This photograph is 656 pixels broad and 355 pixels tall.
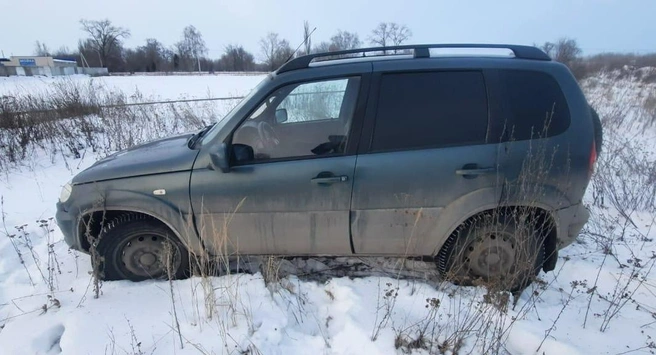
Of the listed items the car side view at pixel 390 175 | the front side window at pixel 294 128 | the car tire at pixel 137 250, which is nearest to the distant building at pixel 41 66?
the car tire at pixel 137 250

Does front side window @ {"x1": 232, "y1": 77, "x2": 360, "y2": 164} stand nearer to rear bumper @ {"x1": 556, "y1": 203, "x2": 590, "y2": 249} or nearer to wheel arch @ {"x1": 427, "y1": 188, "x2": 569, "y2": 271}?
wheel arch @ {"x1": 427, "y1": 188, "x2": 569, "y2": 271}

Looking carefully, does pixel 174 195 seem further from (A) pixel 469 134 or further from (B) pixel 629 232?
(B) pixel 629 232

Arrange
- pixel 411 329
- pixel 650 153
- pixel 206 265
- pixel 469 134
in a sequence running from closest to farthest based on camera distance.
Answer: pixel 411 329 < pixel 469 134 < pixel 206 265 < pixel 650 153

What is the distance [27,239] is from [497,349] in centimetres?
463

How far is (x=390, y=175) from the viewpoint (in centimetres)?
260

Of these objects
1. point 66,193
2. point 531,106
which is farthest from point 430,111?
point 66,193

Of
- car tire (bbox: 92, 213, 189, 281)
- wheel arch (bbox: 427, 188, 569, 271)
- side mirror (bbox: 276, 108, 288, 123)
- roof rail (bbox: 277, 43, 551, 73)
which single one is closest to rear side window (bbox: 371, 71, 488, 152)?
roof rail (bbox: 277, 43, 551, 73)

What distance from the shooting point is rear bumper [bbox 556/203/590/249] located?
2721 millimetres

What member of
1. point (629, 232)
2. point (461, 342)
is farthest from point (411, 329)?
point (629, 232)

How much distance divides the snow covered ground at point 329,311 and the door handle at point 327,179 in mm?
880

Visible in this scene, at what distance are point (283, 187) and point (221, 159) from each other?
1.65 feet

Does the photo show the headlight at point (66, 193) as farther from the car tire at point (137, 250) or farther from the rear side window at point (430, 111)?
the rear side window at point (430, 111)

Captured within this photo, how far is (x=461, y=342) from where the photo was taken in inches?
87.9

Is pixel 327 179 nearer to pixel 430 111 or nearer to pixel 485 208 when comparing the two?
pixel 430 111
